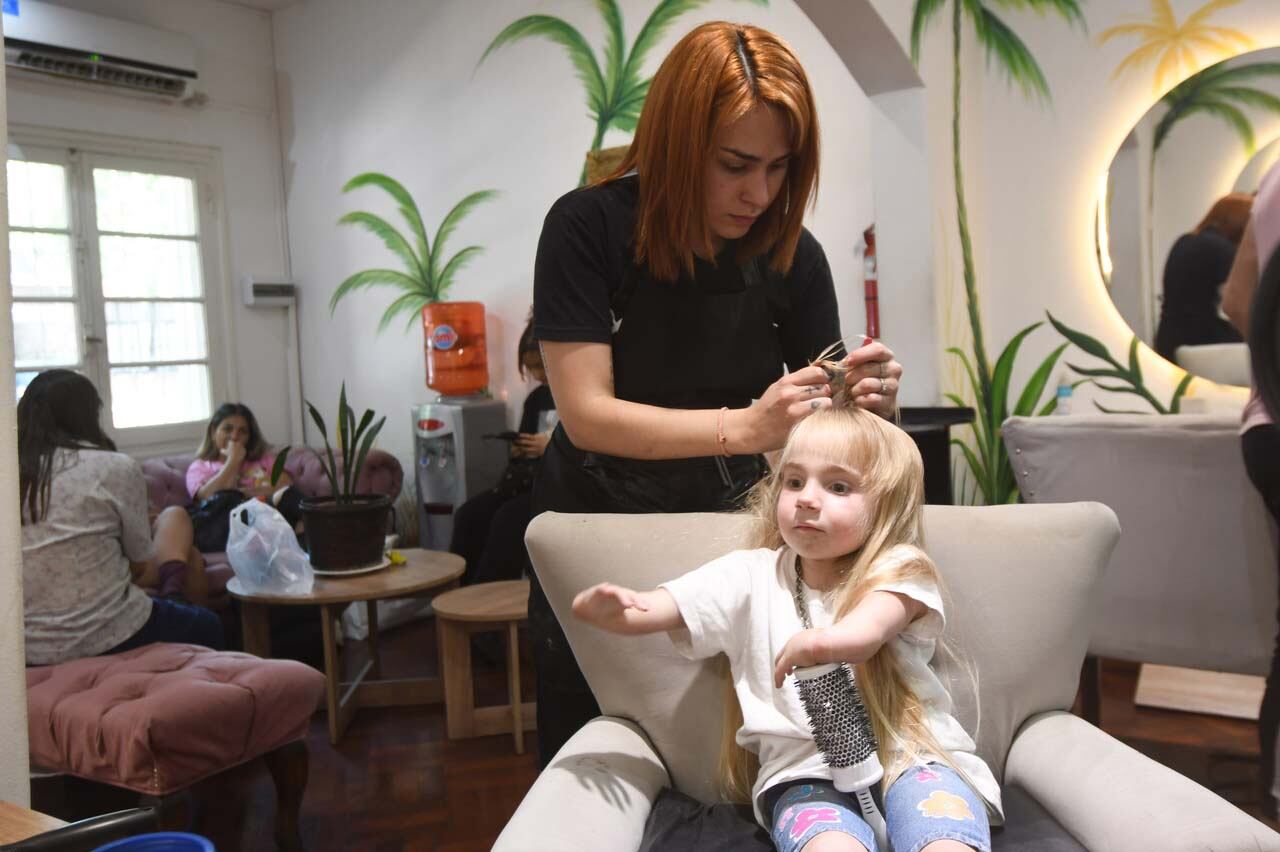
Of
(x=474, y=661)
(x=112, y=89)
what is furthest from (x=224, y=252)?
(x=474, y=661)

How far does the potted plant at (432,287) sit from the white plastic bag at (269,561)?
72.1 inches

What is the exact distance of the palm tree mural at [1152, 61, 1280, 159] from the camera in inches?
131

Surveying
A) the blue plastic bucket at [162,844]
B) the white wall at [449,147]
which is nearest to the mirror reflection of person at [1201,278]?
the white wall at [449,147]

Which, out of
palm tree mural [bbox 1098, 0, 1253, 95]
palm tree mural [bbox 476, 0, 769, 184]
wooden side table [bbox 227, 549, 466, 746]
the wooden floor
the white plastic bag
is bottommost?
the wooden floor

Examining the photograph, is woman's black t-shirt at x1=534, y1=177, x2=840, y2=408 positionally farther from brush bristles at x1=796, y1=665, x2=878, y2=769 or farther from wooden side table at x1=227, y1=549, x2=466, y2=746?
wooden side table at x1=227, y1=549, x2=466, y2=746

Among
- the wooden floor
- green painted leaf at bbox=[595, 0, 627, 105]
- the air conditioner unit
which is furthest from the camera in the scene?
the air conditioner unit

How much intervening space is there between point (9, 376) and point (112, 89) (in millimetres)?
→ 5391

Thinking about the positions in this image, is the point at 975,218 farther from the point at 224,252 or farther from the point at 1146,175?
the point at 224,252

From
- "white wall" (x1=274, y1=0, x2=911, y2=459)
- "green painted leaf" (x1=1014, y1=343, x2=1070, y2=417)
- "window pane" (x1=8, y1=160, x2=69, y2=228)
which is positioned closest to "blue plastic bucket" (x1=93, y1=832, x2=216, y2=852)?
"white wall" (x1=274, y1=0, x2=911, y2=459)

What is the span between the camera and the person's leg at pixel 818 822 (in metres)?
1.15

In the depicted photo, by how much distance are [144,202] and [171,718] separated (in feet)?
15.0

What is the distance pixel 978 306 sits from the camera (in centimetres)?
394

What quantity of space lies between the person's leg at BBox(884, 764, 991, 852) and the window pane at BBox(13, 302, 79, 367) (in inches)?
216

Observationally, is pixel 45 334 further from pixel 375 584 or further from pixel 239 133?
pixel 375 584
